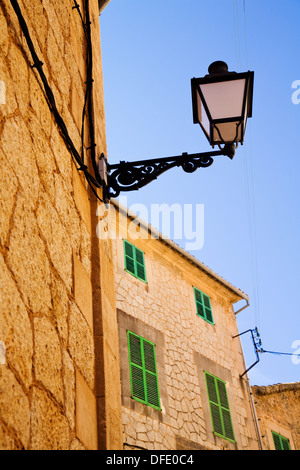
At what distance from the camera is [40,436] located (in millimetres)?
1771

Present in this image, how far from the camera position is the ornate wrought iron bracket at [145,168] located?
3738mm

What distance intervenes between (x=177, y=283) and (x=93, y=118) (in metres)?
9.83

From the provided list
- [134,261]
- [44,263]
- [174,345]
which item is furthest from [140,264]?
[44,263]

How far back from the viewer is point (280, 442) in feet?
48.8

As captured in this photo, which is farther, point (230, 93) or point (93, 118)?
point (230, 93)

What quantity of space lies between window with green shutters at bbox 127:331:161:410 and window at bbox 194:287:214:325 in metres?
2.92

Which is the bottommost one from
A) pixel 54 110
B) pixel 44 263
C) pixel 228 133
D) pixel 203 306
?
pixel 44 263

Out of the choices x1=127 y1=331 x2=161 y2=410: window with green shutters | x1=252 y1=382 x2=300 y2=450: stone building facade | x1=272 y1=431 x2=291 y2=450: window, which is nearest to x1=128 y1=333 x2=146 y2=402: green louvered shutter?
x1=127 y1=331 x2=161 y2=410: window with green shutters

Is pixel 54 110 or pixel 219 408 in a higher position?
pixel 219 408

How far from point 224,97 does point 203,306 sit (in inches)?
398

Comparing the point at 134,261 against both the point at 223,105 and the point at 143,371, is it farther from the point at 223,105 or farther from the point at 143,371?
the point at 223,105

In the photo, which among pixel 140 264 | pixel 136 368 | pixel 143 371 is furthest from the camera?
pixel 140 264
